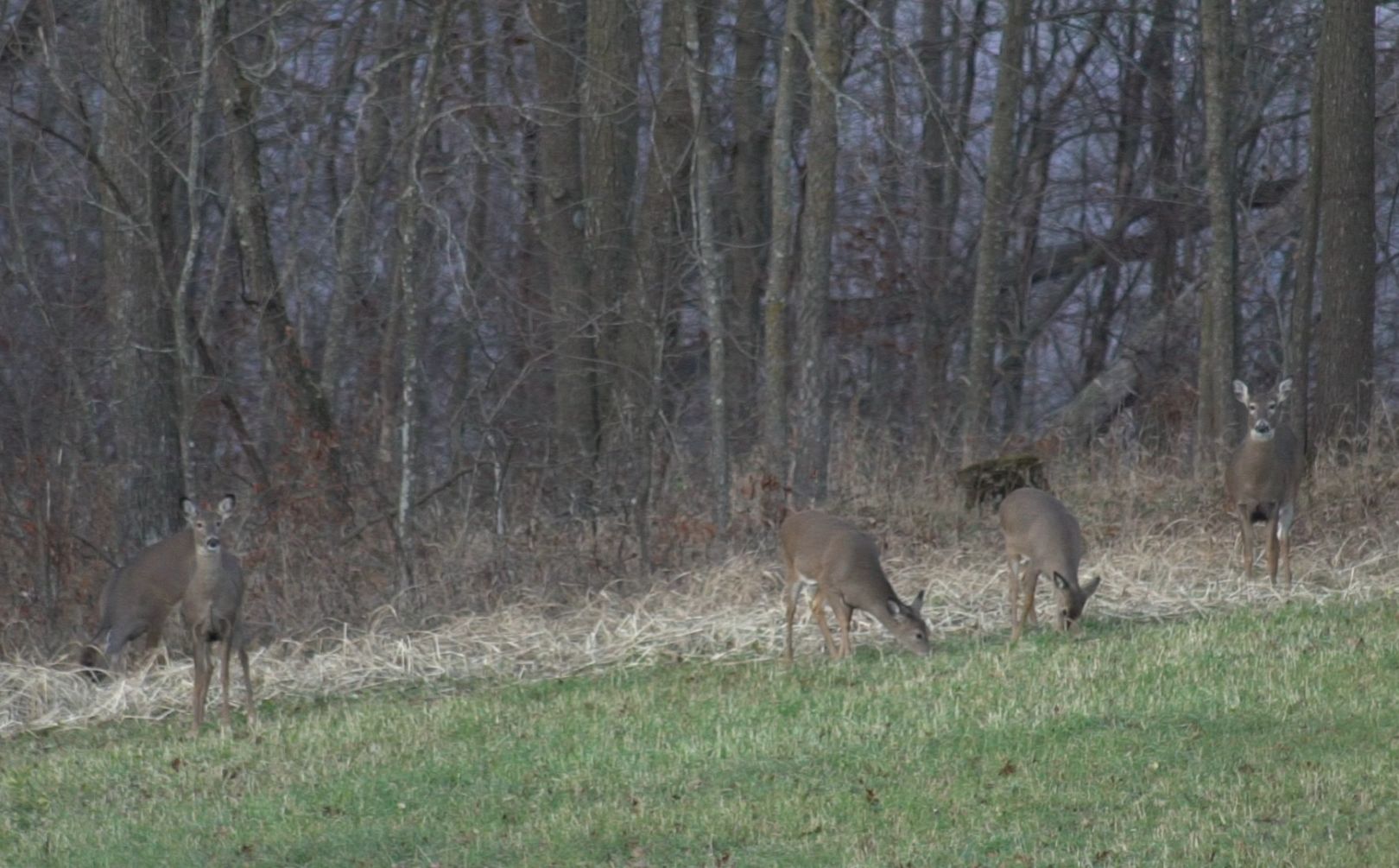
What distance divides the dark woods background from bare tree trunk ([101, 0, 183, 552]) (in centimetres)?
4

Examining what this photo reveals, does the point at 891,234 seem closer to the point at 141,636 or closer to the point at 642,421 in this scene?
the point at 642,421

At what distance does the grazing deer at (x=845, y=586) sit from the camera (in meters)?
10.6

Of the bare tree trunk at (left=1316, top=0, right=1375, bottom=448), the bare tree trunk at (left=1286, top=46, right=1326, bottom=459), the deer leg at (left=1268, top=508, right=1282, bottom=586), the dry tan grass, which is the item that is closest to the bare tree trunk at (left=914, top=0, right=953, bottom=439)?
the bare tree trunk at (left=1286, top=46, right=1326, bottom=459)

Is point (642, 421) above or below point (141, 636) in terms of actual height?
above

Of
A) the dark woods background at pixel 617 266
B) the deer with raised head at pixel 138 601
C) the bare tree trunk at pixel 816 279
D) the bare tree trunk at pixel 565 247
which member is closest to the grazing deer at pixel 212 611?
the deer with raised head at pixel 138 601

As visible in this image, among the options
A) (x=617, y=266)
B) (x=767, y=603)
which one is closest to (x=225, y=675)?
(x=767, y=603)

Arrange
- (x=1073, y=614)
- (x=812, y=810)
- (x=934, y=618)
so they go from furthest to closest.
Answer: (x=934, y=618) < (x=1073, y=614) < (x=812, y=810)

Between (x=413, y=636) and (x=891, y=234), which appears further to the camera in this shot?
(x=891, y=234)

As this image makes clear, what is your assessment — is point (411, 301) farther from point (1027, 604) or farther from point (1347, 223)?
point (1347, 223)

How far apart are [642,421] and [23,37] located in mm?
8477

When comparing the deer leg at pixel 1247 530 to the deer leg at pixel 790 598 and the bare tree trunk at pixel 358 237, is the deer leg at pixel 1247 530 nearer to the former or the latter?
the deer leg at pixel 790 598

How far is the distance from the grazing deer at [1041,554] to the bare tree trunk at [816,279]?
10.6 ft

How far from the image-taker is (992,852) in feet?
20.6

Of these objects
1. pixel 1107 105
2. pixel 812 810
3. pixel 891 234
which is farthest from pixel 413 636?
pixel 1107 105
